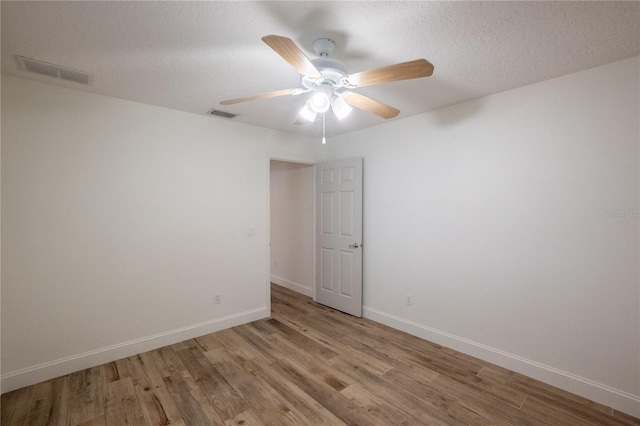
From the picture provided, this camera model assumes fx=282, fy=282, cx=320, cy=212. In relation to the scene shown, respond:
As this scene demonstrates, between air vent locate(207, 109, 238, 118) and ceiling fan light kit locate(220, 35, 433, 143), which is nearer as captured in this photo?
ceiling fan light kit locate(220, 35, 433, 143)

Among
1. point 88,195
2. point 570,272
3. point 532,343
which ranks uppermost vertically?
point 88,195

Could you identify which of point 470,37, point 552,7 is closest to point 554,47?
point 552,7

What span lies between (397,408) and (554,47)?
268cm

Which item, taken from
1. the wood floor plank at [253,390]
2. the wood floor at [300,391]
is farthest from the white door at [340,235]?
the wood floor plank at [253,390]

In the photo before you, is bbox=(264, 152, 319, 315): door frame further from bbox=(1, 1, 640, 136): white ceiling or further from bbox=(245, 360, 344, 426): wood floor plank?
bbox=(1, 1, 640, 136): white ceiling

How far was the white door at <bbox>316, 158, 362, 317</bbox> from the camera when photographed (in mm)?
3723

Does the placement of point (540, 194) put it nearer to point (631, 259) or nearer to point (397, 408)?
point (631, 259)

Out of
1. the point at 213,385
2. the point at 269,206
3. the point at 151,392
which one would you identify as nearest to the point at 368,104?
the point at 269,206

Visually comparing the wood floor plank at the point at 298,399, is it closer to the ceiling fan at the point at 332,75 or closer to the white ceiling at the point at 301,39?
the ceiling fan at the point at 332,75

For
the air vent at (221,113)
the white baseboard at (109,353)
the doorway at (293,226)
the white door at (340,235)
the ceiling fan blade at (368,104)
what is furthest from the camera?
the doorway at (293,226)

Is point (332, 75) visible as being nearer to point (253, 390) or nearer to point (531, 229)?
point (531, 229)

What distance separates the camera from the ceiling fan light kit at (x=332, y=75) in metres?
1.37

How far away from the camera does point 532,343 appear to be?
241 cm

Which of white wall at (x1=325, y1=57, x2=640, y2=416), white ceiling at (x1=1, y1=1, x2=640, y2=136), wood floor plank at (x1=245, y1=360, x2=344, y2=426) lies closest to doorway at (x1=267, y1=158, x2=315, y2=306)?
white wall at (x1=325, y1=57, x2=640, y2=416)
